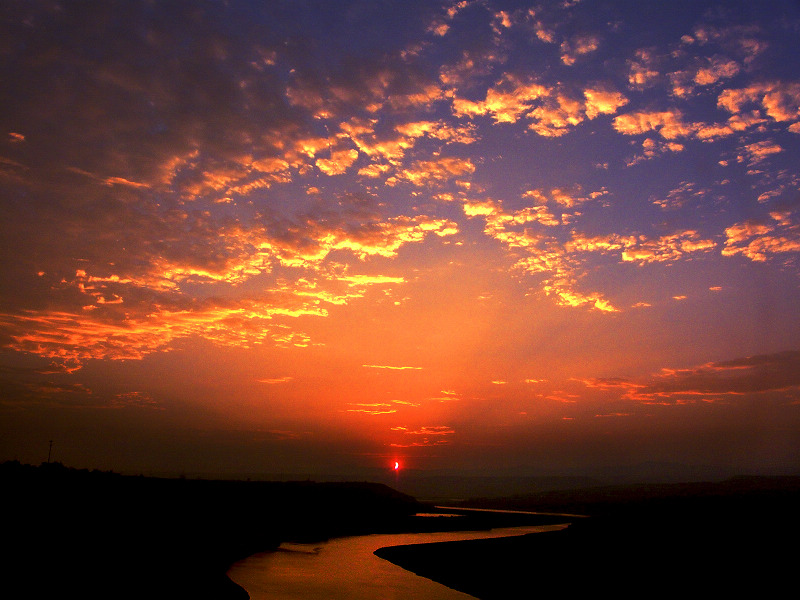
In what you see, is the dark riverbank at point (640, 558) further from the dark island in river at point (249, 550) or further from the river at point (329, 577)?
the river at point (329, 577)

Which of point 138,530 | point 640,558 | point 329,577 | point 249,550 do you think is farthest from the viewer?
point 249,550

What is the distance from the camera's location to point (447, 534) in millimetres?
63719

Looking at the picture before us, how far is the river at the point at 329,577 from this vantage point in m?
29.5

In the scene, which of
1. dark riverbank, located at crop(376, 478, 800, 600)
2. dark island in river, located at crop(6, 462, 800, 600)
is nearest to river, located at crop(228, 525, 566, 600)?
dark island in river, located at crop(6, 462, 800, 600)

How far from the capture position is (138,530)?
144ft

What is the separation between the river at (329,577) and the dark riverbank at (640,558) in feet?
6.29

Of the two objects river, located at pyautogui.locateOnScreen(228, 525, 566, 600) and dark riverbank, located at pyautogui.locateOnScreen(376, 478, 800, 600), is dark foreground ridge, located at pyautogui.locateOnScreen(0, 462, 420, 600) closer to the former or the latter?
river, located at pyautogui.locateOnScreen(228, 525, 566, 600)

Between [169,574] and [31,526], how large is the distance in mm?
11278

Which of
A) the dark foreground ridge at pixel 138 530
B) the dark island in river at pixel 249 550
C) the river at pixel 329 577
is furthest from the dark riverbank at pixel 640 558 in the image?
the dark foreground ridge at pixel 138 530

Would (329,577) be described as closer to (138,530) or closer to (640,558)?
(138,530)

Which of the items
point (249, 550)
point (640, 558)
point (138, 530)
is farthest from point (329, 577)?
point (640, 558)

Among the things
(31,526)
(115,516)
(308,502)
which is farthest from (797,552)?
(308,502)

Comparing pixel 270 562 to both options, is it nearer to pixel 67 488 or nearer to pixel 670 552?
pixel 67 488

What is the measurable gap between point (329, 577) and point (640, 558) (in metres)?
20.4
